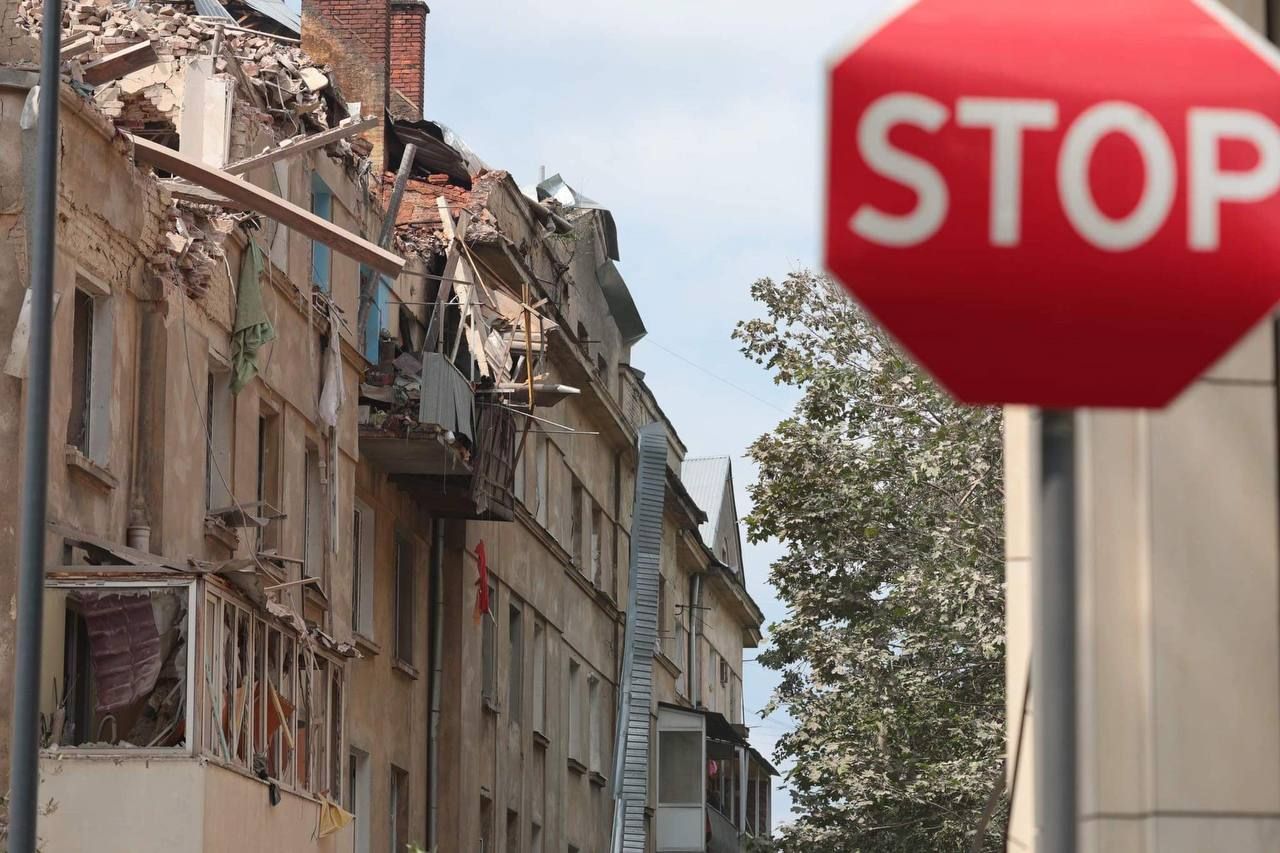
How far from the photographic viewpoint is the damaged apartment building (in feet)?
59.3

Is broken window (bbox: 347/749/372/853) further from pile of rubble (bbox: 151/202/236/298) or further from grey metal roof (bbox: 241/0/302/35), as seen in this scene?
grey metal roof (bbox: 241/0/302/35)

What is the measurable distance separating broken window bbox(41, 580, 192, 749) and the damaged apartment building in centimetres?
3

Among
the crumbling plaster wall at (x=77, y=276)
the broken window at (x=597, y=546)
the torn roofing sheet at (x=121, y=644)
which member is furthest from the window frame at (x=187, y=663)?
the broken window at (x=597, y=546)

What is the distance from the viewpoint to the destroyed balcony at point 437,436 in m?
28.4

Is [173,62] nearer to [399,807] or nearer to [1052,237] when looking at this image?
[399,807]

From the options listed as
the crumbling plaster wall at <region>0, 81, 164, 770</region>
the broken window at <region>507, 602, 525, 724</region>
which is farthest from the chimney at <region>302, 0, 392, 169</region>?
the crumbling plaster wall at <region>0, 81, 164, 770</region>

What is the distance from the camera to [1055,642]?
2717 millimetres

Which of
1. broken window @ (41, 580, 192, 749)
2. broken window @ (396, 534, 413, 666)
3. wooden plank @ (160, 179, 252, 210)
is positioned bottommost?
broken window @ (41, 580, 192, 749)

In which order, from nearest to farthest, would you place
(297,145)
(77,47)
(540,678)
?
(77,47) < (297,145) < (540,678)

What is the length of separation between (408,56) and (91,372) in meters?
18.7

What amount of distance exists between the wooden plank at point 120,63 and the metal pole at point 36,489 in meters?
5.13

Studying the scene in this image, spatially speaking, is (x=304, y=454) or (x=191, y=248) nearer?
(x=191, y=248)

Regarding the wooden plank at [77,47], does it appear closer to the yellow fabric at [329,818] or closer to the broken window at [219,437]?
the broken window at [219,437]

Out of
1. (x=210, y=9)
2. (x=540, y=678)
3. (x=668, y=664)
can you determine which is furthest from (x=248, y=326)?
(x=668, y=664)
